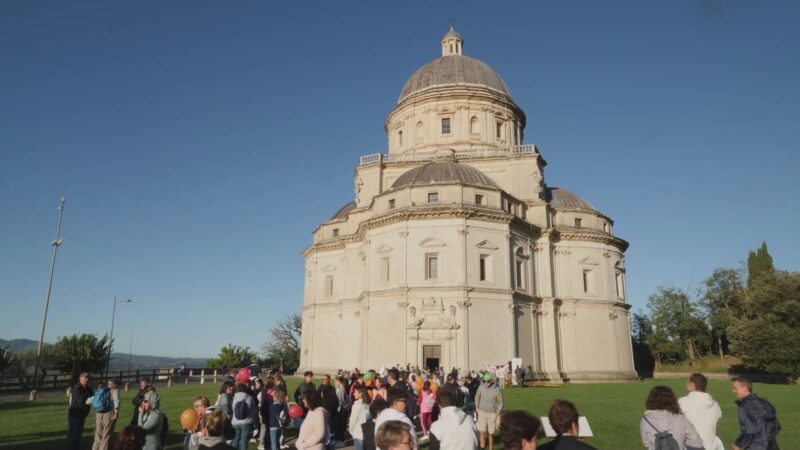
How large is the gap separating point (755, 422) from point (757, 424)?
3cm

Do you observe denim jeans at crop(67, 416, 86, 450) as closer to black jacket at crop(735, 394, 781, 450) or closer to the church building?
black jacket at crop(735, 394, 781, 450)

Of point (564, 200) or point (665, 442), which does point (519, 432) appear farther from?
point (564, 200)

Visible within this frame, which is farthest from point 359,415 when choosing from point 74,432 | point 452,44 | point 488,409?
point 452,44

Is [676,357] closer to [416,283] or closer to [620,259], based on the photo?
[620,259]

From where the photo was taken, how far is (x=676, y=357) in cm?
6366

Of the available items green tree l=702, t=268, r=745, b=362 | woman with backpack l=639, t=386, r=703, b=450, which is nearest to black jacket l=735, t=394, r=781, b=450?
woman with backpack l=639, t=386, r=703, b=450

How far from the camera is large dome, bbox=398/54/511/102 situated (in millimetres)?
49000

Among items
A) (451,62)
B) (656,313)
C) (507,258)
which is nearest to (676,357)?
(656,313)

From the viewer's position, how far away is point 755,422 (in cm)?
763

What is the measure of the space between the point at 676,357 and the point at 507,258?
38513 millimetres

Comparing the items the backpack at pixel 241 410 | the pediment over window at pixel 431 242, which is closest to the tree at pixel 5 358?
the pediment over window at pixel 431 242

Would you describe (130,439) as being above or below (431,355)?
below

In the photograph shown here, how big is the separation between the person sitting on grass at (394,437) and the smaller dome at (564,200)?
42644mm

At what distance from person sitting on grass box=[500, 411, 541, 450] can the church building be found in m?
30.2
